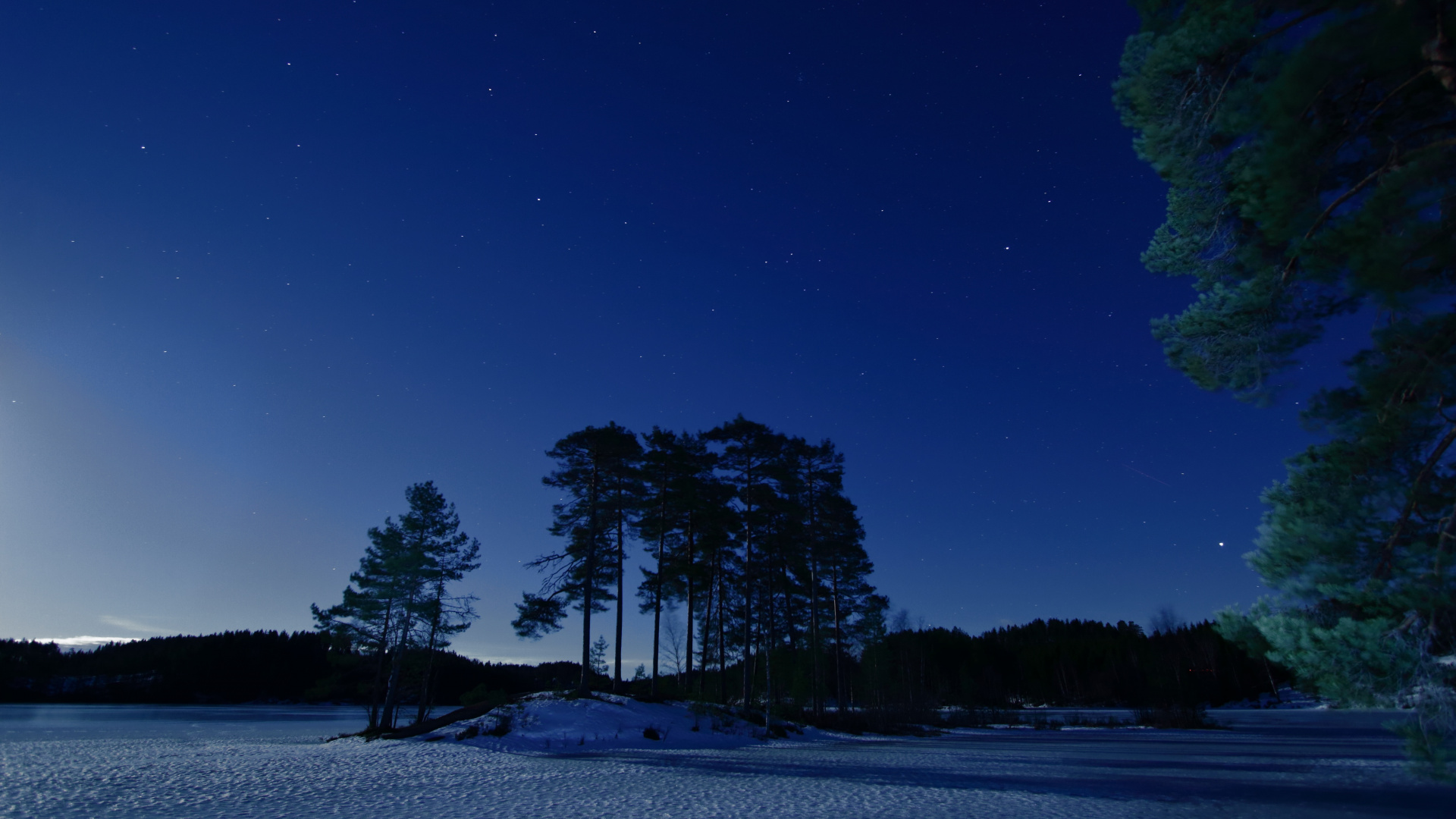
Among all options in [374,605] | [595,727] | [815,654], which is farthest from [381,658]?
[815,654]

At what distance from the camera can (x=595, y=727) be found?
21.9 m

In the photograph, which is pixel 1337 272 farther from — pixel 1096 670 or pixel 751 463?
pixel 1096 670

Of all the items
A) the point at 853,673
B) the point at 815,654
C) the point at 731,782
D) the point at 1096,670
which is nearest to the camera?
the point at 731,782

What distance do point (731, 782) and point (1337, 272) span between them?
475 inches

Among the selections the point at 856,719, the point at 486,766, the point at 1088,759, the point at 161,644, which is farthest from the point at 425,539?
the point at 161,644

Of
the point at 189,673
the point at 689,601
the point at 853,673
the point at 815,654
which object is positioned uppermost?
the point at 689,601

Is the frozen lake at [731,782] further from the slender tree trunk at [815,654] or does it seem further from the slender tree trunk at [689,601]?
the slender tree trunk at [815,654]

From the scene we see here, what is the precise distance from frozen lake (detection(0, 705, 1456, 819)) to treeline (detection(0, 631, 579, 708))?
107673 mm

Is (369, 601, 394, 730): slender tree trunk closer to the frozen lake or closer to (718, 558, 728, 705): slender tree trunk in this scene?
the frozen lake

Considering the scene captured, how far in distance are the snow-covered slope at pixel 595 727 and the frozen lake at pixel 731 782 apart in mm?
1554

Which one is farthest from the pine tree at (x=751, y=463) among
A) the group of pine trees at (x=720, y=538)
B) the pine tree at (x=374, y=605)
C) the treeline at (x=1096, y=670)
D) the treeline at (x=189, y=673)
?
the treeline at (x=189, y=673)

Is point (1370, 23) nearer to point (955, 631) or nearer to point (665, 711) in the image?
point (665, 711)

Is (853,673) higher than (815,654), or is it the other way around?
(815,654)

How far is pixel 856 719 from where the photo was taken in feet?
102
